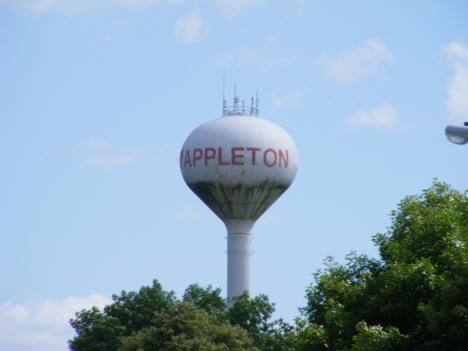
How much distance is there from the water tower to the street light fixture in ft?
85.5

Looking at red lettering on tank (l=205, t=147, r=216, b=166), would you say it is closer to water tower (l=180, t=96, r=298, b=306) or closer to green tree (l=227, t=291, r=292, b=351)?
water tower (l=180, t=96, r=298, b=306)

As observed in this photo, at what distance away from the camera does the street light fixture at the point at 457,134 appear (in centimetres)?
1223

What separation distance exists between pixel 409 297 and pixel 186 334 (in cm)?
964

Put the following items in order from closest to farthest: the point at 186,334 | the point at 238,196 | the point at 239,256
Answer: the point at 186,334
the point at 238,196
the point at 239,256

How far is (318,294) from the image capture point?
27.5 meters

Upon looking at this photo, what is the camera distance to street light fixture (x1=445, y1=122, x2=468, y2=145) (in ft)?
40.1

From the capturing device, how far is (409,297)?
22.6 meters

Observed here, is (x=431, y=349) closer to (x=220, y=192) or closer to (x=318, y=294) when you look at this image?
(x=318, y=294)

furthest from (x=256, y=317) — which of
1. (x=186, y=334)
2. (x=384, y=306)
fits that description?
(x=384, y=306)

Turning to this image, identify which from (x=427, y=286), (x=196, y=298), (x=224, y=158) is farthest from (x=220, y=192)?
(x=427, y=286)

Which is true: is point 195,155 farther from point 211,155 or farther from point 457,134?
point 457,134

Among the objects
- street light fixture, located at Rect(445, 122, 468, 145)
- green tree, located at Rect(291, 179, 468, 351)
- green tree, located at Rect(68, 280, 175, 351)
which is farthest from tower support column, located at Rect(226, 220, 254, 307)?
street light fixture, located at Rect(445, 122, 468, 145)

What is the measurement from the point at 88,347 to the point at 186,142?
11705 mm

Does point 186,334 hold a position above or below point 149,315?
below
